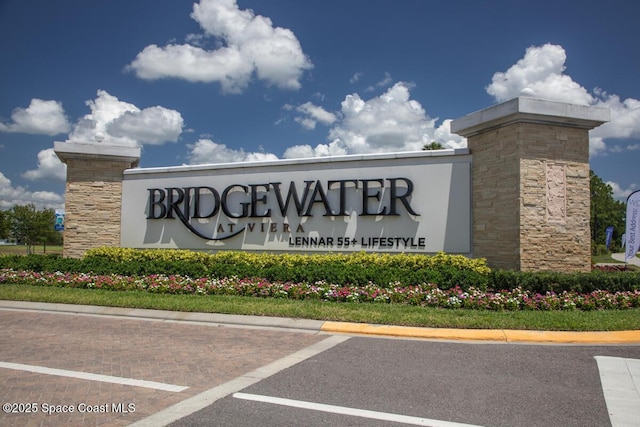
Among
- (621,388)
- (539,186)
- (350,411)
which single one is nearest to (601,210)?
(539,186)

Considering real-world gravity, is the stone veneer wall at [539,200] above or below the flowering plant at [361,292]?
above

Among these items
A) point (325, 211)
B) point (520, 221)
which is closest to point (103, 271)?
point (325, 211)

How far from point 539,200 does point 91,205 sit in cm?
1389

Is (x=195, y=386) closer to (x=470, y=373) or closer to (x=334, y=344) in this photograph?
(x=334, y=344)

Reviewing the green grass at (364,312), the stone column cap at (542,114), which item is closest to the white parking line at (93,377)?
the green grass at (364,312)

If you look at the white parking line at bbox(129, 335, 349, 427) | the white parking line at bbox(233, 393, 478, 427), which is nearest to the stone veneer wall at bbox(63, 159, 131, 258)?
the white parking line at bbox(129, 335, 349, 427)

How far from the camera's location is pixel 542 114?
11711 mm

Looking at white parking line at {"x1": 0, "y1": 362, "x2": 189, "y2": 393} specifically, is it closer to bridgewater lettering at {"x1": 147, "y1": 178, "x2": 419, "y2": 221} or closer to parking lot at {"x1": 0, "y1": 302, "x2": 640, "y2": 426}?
parking lot at {"x1": 0, "y1": 302, "x2": 640, "y2": 426}

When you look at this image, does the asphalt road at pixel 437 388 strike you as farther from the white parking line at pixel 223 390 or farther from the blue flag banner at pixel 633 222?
the blue flag banner at pixel 633 222

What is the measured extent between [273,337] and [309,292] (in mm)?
2961

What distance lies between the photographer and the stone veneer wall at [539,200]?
1173 cm

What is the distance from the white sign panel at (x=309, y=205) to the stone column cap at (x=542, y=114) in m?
1.32

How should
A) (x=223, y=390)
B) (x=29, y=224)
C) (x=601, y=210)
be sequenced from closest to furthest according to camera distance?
(x=223, y=390) < (x=29, y=224) < (x=601, y=210)

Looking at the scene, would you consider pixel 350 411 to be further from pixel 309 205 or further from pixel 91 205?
Answer: pixel 91 205
